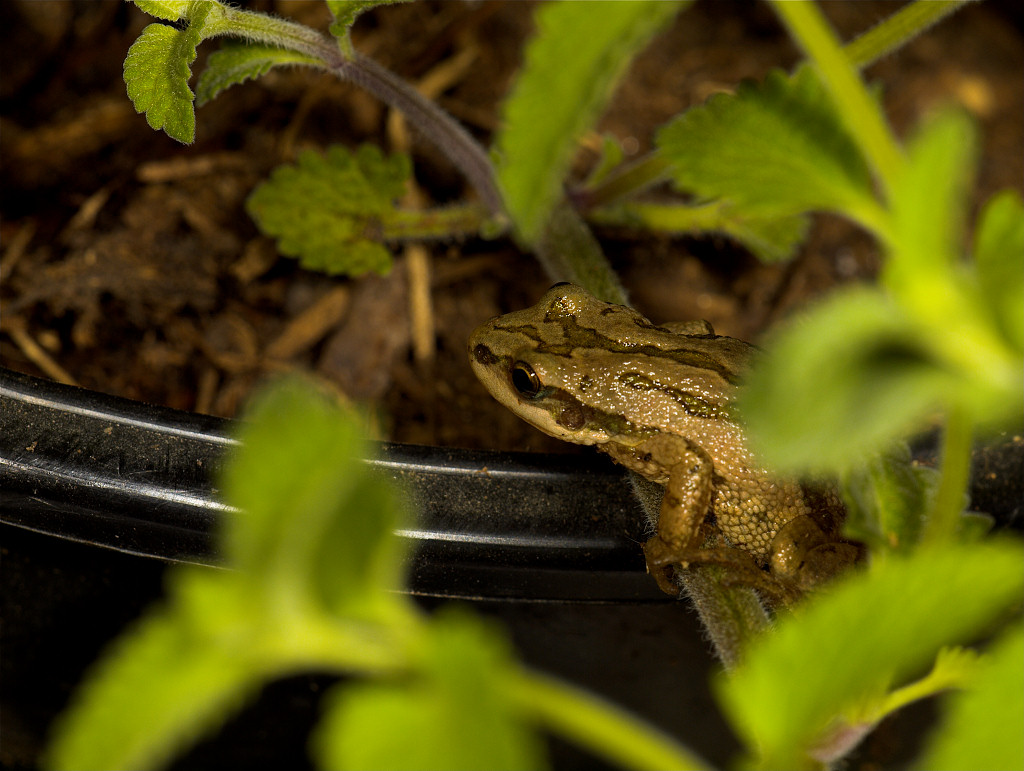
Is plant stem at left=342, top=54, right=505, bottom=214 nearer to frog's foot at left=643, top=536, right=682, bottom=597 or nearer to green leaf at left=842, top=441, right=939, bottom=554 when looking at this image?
frog's foot at left=643, top=536, right=682, bottom=597

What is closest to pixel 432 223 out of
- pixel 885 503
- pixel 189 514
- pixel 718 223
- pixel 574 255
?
pixel 574 255

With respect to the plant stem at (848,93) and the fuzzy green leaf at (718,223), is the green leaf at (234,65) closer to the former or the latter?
the fuzzy green leaf at (718,223)

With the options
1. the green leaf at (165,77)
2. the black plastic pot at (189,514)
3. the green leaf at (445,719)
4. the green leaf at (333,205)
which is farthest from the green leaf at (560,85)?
the green leaf at (333,205)

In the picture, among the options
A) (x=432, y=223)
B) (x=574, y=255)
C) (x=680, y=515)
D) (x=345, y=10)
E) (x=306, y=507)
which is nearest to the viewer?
(x=306, y=507)

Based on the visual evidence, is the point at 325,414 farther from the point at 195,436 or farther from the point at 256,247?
the point at 256,247

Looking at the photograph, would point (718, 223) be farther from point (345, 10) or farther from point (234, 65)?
point (234, 65)

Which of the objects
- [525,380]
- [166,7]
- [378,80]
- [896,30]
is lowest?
[525,380]

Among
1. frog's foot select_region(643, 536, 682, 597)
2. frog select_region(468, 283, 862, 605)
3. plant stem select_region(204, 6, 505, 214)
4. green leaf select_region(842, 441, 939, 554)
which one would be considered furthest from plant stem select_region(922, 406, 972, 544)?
plant stem select_region(204, 6, 505, 214)
